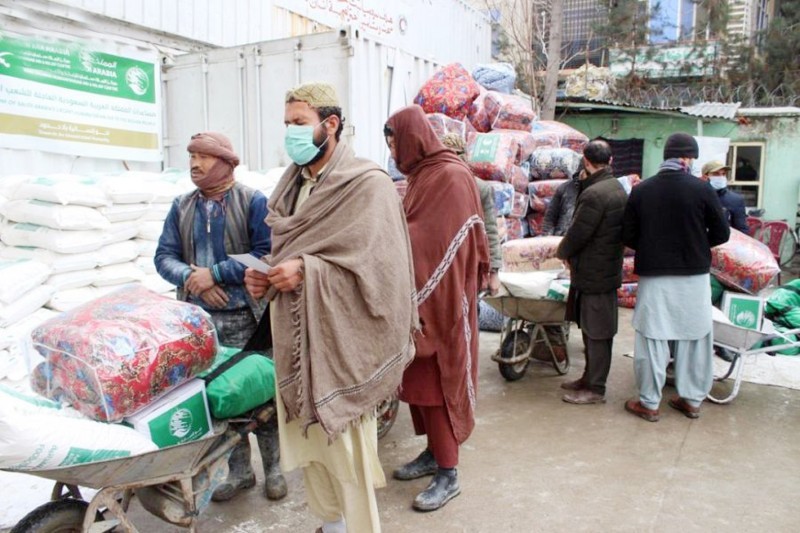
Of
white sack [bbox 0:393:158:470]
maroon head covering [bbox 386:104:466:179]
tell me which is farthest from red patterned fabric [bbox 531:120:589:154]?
white sack [bbox 0:393:158:470]

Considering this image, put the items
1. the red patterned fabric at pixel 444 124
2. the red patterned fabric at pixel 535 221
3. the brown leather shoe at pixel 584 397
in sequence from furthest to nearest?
the red patterned fabric at pixel 535 221, the red patterned fabric at pixel 444 124, the brown leather shoe at pixel 584 397

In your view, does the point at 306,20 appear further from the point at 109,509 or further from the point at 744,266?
the point at 109,509

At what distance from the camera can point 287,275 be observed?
211 centimetres

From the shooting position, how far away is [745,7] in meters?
17.2

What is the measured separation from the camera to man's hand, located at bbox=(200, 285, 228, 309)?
2906mm

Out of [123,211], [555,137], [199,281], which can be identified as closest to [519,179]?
[555,137]

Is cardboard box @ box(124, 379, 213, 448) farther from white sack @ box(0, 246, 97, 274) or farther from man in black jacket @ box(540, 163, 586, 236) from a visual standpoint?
man in black jacket @ box(540, 163, 586, 236)

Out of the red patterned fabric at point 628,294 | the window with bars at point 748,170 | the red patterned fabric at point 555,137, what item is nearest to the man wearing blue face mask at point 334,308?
the red patterned fabric at point 628,294

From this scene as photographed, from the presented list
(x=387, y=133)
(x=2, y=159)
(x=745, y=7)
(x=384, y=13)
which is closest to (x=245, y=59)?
(x=2, y=159)

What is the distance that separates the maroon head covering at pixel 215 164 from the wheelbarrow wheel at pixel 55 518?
1.40 metres

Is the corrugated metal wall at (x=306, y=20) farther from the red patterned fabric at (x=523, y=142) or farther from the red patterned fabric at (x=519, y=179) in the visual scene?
the red patterned fabric at (x=519, y=179)

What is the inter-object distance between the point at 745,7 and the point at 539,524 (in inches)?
729

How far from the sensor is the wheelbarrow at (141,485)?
2.03 meters

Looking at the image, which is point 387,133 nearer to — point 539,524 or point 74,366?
point 74,366
